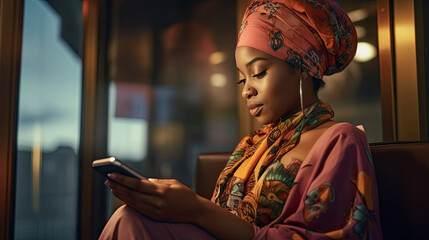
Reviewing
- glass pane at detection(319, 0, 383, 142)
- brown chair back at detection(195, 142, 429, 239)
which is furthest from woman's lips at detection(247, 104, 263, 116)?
glass pane at detection(319, 0, 383, 142)

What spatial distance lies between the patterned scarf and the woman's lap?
0.18 metres

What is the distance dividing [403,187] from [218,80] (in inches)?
54.4

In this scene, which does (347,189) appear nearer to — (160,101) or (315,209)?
(315,209)

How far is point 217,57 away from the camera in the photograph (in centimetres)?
224

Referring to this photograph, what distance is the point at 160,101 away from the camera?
2.43 metres

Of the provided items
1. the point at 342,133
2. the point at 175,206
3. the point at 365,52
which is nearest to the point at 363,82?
the point at 365,52

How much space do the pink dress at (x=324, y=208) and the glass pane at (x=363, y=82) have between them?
659mm

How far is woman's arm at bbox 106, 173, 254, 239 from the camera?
75 cm

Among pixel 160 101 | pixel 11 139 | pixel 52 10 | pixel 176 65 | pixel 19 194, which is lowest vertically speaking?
pixel 19 194

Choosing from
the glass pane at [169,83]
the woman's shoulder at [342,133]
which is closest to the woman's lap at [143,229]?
the woman's shoulder at [342,133]

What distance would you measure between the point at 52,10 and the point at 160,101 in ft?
2.74

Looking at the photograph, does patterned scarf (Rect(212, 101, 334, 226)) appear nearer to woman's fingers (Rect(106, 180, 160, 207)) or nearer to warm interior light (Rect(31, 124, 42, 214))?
woman's fingers (Rect(106, 180, 160, 207))

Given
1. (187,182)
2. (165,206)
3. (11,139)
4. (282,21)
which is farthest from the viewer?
(187,182)

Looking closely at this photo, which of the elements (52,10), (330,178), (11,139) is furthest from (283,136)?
(52,10)
